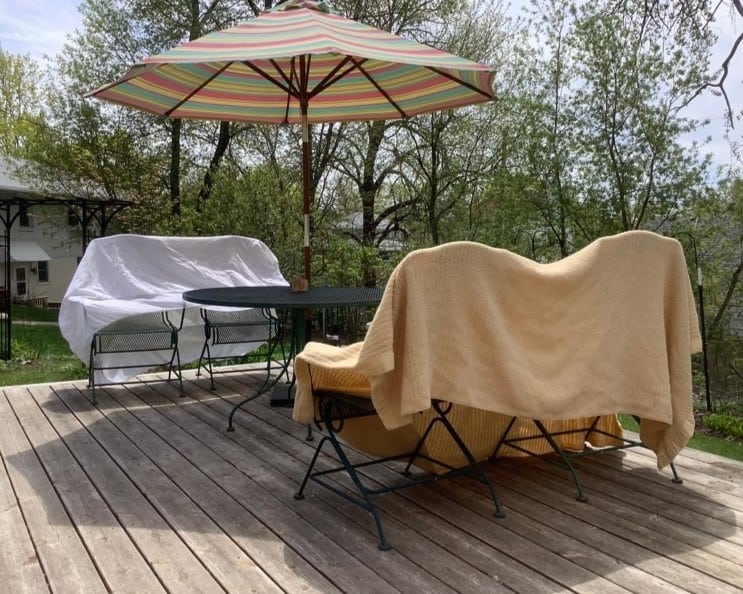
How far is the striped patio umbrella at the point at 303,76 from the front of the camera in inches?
135

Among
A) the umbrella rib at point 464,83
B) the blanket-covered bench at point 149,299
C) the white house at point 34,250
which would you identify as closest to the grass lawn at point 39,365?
the blanket-covered bench at point 149,299

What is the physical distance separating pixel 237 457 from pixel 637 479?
184cm

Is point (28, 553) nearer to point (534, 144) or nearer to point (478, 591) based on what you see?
point (478, 591)

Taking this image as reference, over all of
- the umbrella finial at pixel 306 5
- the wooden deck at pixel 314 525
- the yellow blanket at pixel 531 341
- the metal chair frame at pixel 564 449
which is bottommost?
the wooden deck at pixel 314 525

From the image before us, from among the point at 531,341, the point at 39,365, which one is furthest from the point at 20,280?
the point at 531,341

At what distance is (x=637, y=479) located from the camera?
9.70ft

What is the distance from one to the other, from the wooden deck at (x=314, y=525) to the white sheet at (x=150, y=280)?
105 centimetres

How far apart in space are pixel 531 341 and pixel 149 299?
131 inches

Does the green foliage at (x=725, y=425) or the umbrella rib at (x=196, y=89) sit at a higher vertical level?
the umbrella rib at (x=196, y=89)

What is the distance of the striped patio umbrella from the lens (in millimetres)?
3424

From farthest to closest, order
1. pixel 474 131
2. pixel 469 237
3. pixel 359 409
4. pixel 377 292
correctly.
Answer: pixel 474 131, pixel 469 237, pixel 377 292, pixel 359 409

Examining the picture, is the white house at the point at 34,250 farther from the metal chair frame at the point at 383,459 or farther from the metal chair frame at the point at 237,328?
the metal chair frame at the point at 383,459

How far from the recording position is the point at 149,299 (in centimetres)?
488

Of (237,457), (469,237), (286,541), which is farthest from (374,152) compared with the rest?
(286,541)
